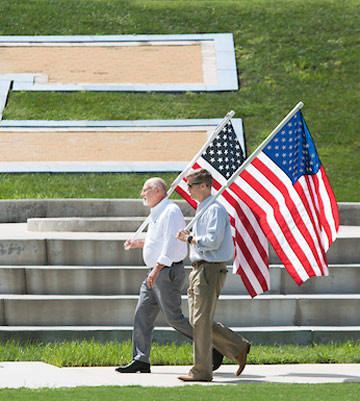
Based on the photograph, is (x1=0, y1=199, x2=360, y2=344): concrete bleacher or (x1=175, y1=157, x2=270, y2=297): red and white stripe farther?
(x1=0, y1=199, x2=360, y2=344): concrete bleacher

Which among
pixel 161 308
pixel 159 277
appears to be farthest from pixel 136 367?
pixel 159 277

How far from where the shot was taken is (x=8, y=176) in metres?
14.8

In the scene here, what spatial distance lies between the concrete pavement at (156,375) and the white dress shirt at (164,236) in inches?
37.5

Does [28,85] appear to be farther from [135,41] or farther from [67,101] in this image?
[135,41]

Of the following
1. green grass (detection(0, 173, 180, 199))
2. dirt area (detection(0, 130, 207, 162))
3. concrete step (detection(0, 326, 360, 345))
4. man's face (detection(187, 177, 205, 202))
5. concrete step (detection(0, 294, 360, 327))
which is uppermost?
dirt area (detection(0, 130, 207, 162))

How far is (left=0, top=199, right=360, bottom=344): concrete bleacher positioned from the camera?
8.25 meters

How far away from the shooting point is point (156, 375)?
695 centimetres

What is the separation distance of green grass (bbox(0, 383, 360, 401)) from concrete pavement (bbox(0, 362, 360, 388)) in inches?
10.3

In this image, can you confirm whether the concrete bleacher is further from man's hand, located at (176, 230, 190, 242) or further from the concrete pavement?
man's hand, located at (176, 230, 190, 242)

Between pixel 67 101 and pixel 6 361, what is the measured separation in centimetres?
1058

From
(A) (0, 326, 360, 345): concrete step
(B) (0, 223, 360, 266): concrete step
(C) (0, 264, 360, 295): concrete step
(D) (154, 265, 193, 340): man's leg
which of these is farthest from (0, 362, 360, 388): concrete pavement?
(B) (0, 223, 360, 266): concrete step

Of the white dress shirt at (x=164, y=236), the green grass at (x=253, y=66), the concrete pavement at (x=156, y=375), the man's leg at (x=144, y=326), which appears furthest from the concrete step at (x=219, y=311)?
the green grass at (x=253, y=66)

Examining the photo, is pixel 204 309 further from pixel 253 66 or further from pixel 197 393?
pixel 253 66

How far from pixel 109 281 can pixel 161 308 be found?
6.56 ft
